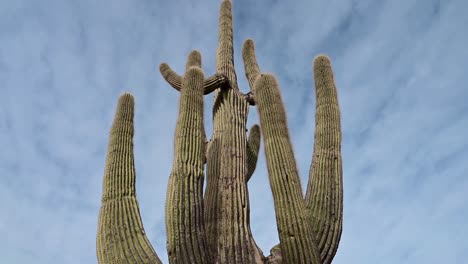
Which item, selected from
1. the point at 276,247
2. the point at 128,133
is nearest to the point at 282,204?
the point at 276,247

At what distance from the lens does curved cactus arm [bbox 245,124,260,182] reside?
6331 millimetres

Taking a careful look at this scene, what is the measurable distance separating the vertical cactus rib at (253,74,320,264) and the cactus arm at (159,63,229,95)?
104cm

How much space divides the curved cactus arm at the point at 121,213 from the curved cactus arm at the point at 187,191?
0.99 feet

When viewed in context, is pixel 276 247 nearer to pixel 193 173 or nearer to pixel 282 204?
pixel 282 204

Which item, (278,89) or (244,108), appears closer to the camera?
(278,89)

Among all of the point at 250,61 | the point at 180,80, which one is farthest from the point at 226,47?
the point at 180,80

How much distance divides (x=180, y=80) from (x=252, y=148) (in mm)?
1486

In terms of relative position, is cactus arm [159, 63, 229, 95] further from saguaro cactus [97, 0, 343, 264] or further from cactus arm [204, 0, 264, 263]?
cactus arm [204, 0, 264, 263]

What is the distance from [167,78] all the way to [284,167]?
296 cm

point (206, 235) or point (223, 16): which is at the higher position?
point (223, 16)

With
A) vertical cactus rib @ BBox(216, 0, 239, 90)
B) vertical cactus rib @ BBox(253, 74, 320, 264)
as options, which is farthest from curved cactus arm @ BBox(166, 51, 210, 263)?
vertical cactus rib @ BBox(216, 0, 239, 90)

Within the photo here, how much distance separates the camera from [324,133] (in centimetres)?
546

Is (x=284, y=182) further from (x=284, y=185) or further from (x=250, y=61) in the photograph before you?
(x=250, y=61)

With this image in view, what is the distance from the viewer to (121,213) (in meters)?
4.39
